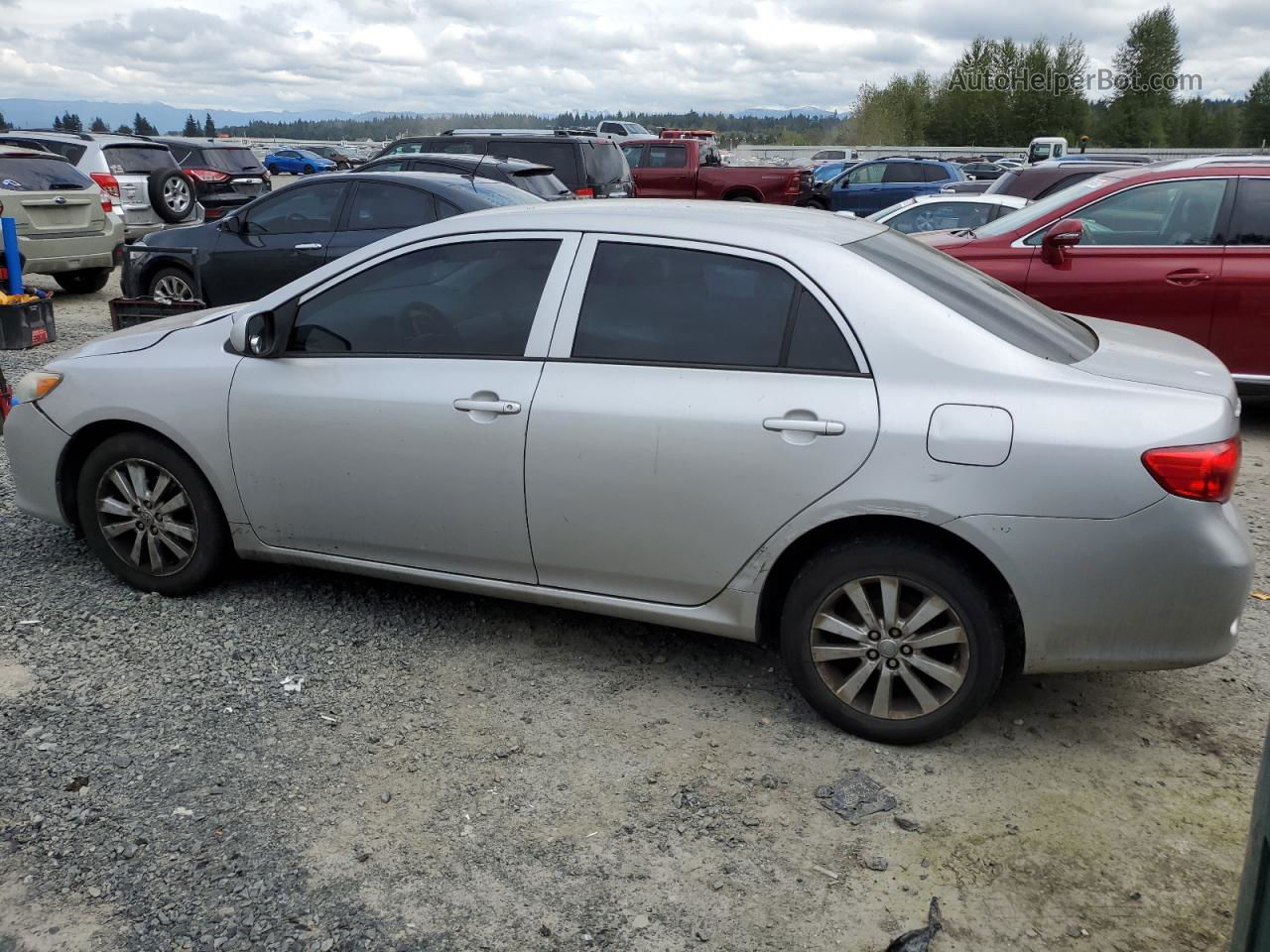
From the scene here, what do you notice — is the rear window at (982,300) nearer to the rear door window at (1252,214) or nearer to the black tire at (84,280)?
the rear door window at (1252,214)

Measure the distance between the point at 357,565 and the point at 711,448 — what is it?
1546 mm

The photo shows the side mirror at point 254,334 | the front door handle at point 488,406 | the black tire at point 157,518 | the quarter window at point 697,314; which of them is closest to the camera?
the quarter window at point 697,314

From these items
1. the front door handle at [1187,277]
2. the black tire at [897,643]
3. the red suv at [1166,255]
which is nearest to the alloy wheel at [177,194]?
the red suv at [1166,255]

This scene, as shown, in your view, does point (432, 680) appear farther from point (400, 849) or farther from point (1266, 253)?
point (1266, 253)

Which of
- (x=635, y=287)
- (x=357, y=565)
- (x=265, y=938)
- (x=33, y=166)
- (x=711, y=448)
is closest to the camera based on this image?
(x=265, y=938)

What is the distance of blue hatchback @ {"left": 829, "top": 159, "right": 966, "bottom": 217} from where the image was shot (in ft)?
73.5

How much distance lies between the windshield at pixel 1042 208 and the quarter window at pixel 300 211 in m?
5.44

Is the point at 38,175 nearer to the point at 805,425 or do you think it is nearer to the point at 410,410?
the point at 410,410

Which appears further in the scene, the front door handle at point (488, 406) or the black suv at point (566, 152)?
the black suv at point (566, 152)

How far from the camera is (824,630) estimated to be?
140 inches

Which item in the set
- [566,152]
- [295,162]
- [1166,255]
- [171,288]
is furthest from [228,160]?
[295,162]

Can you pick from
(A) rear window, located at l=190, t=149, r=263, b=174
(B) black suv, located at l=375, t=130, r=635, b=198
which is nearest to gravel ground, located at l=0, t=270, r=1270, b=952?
(B) black suv, located at l=375, t=130, r=635, b=198

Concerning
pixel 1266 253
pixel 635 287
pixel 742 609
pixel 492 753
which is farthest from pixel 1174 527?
pixel 1266 253

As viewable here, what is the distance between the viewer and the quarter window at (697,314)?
3.58 meters
